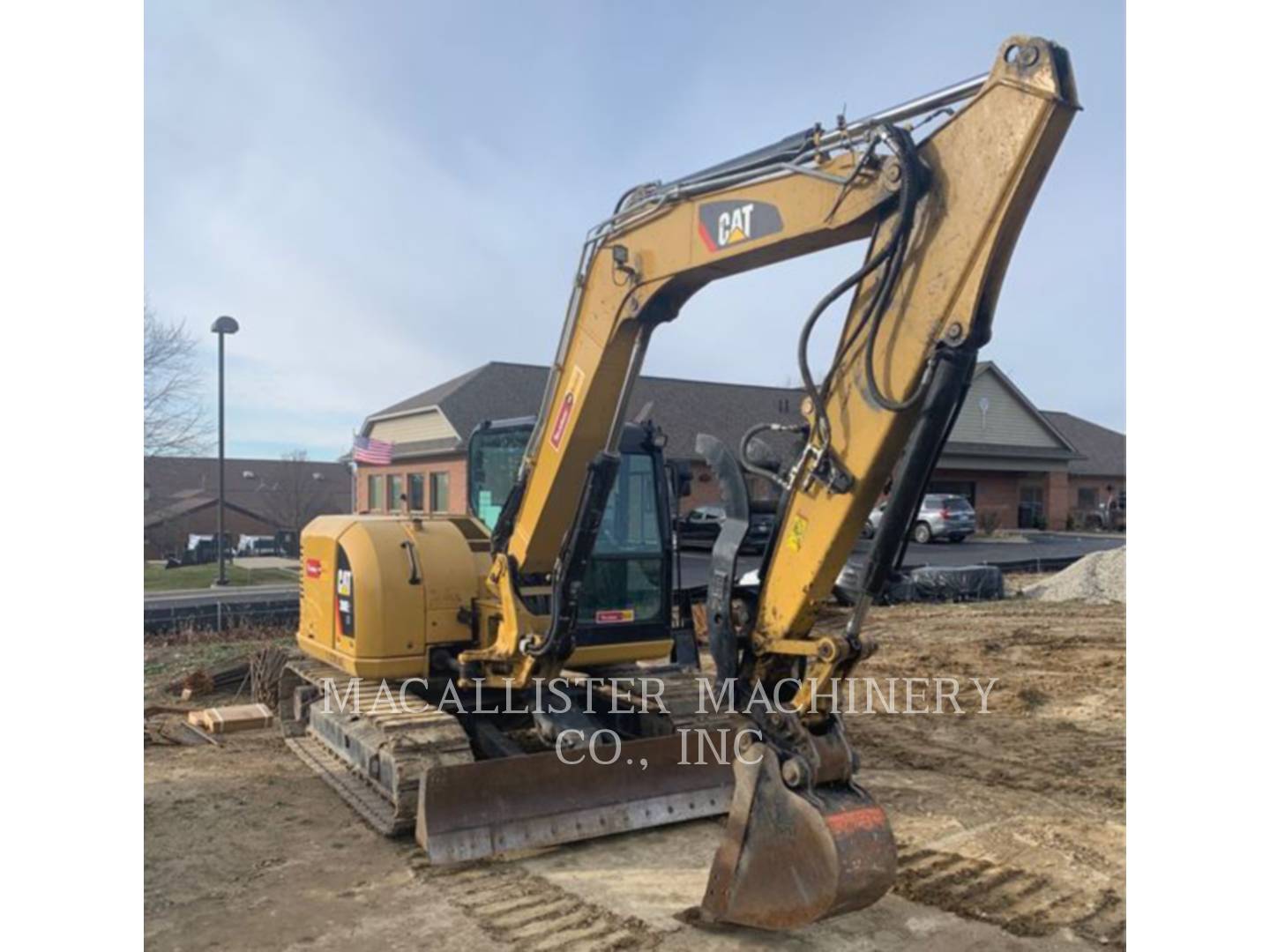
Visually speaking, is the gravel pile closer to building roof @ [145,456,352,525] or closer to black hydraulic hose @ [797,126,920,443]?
black hydraulic hose @ [797,126,920,443]

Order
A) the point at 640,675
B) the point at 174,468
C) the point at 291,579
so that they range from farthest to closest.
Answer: the point at 174,468 < the point at 291,579 < the point at 640,675

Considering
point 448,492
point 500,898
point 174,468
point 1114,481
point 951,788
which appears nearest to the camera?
point 500,898

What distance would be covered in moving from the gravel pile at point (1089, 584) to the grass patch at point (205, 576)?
12.8m

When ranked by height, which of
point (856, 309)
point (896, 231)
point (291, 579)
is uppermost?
point (896, 231)

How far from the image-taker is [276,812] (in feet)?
19.4

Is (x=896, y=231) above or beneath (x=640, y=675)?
above

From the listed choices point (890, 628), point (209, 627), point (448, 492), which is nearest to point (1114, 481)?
point (448, 492)

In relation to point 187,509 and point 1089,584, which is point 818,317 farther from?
point 187,509

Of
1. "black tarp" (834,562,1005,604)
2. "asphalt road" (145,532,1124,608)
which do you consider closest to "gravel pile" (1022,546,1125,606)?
"black tarp" (834,562,1005,604)

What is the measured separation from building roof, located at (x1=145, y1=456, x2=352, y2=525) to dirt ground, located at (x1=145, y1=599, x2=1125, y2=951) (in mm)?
29628

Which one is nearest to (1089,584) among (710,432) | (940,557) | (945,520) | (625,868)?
(940,557)

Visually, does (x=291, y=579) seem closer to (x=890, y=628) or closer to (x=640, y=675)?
(x=890, y=628)

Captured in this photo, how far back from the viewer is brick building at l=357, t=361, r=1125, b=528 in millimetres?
27953

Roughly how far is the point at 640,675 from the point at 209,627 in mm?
7270
